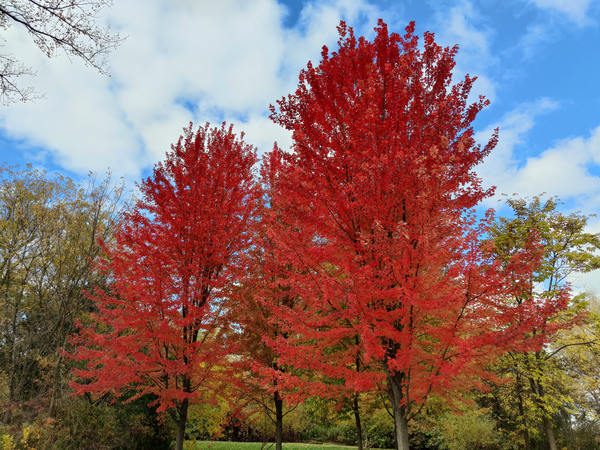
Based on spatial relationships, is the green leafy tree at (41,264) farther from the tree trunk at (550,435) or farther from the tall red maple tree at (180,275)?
the tree trunk at (550,435)

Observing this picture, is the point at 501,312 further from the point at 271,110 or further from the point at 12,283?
the point at 12,283

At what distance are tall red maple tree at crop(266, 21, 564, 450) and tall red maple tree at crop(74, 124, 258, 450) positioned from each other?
2.71 meters

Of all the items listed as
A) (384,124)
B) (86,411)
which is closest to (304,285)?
(384,124)

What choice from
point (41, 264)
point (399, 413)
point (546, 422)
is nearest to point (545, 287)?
point (546, 422)

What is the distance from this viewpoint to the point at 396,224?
18.2 ft

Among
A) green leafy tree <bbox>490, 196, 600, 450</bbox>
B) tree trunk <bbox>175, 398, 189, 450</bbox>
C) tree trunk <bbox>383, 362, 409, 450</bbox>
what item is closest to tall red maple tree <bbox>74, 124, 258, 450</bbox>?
tree trunk <bbox>175, 398, 189, 450</bbox>

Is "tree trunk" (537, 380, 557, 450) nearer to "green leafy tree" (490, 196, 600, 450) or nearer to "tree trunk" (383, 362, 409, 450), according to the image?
"green leafy tree" (490, 196, 600, 450)

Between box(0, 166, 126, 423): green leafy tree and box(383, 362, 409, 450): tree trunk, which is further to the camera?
box(0, 166, 126, 423): green leafy tree

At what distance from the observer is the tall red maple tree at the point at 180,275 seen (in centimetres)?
746

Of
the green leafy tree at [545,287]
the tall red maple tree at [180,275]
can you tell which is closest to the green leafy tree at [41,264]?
the tall red maple tree at [180,275]

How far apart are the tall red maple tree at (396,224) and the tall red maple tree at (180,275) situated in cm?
271

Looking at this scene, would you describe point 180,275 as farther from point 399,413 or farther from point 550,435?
point 550,435

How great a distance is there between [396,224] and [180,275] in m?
5.67

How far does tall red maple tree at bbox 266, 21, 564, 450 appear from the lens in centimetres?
479
